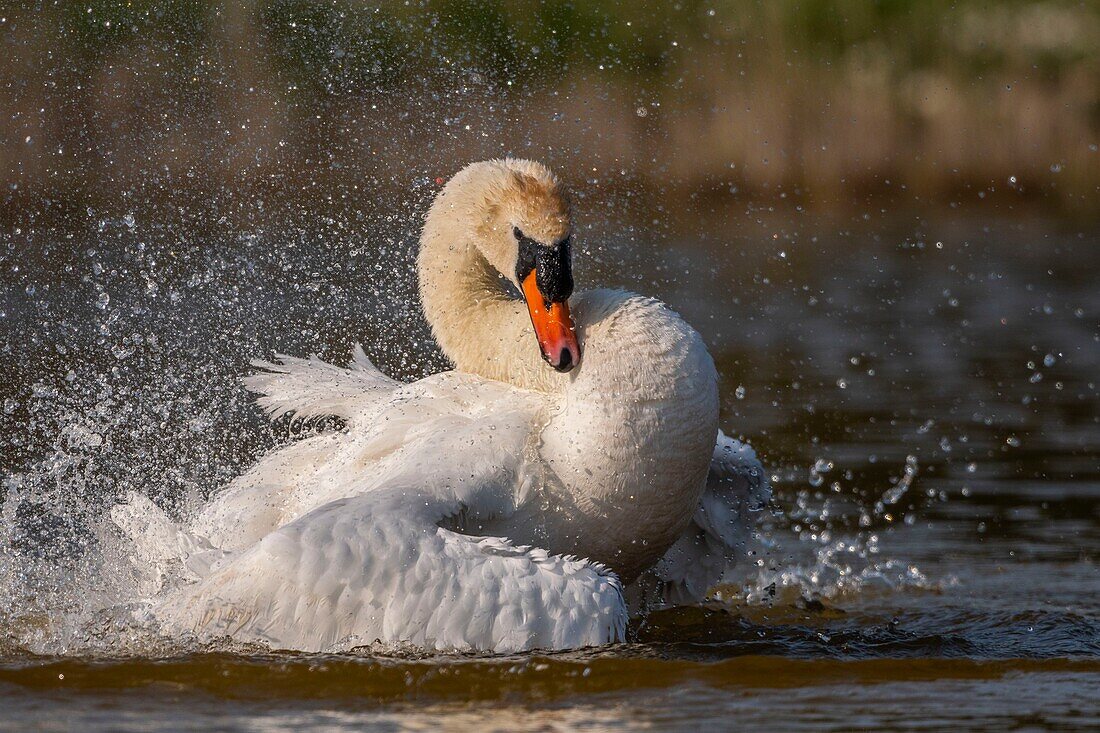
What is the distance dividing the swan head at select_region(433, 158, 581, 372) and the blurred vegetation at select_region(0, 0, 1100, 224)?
9536 millimetres

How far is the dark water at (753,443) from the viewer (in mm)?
5637

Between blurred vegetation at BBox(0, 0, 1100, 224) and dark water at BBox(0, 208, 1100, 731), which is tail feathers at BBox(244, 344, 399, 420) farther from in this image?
blurred vegetation at BBox(0, 0, 1100, 224)

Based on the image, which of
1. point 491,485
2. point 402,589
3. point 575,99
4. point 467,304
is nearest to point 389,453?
point 491,485

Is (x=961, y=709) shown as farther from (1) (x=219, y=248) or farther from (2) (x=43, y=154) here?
(2) (x=43, y=154)

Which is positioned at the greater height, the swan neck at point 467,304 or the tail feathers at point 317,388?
the swan neck at point 467,304

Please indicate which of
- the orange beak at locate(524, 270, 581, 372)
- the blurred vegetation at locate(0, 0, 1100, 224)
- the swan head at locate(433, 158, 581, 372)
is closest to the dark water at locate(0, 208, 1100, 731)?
the blurred vegetation at locate(0, 0, 1100, 224)

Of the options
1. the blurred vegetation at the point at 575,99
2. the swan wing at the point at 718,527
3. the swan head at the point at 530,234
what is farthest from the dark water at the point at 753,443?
the swan head at the point at 530,234

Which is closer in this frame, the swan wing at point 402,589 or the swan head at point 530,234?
the swan wing at point 402,589

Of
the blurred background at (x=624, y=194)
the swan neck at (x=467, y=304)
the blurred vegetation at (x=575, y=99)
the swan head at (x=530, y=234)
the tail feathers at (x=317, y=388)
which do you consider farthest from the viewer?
the blurred vegetation at (x=575, y=99)

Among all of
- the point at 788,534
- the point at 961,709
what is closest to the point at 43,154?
the point at 788,534

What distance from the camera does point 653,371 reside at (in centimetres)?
602

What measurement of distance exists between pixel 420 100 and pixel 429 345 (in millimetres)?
5100

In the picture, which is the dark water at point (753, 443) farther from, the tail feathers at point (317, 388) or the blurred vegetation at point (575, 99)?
the blurred vegetation at point (575, 99)

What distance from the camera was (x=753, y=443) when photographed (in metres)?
10.5
